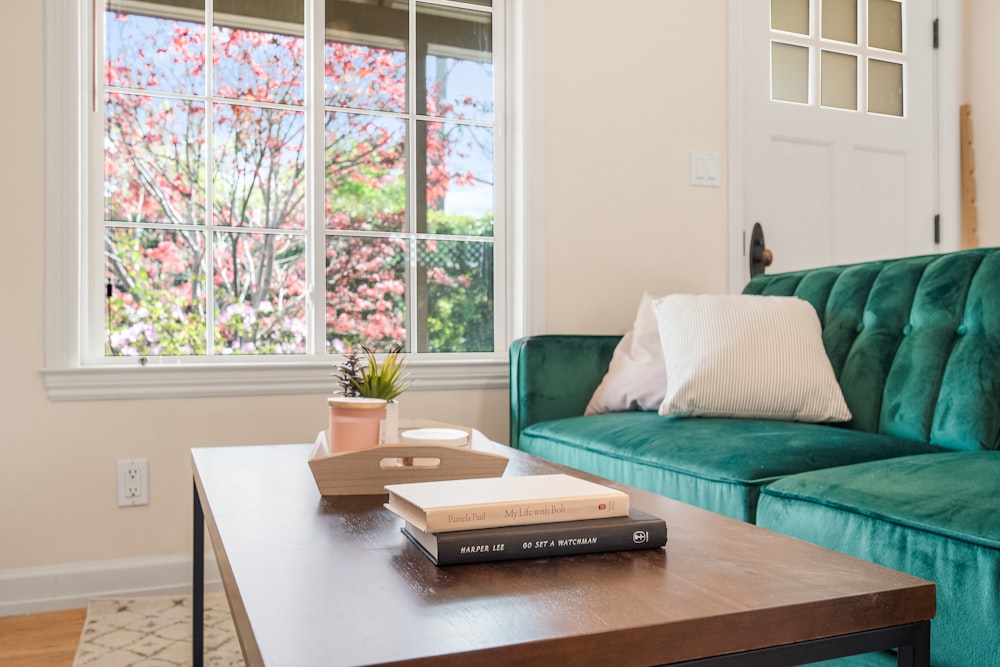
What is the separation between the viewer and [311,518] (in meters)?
0.97

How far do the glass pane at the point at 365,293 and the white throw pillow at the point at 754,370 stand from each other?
2.98 ft

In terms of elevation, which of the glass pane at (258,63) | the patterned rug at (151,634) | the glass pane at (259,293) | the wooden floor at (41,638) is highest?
the glass pane at (258,63)

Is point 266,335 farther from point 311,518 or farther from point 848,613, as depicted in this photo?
point 848,613

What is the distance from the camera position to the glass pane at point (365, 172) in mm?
2449

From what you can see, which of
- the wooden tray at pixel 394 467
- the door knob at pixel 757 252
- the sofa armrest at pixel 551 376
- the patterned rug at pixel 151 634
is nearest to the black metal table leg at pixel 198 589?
the patterned rug at pixel 151 634

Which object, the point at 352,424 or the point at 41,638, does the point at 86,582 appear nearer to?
the point at 41,638

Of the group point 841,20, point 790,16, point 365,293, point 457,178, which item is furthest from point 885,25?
point 365,293

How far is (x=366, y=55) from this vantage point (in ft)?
8.20

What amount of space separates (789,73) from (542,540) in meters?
2.74

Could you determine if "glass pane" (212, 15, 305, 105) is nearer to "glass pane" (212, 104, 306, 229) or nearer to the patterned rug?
"glass pane" (212, 104, 306, 229)

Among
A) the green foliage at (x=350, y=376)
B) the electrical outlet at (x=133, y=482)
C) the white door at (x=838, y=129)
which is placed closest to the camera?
the green foliage at (x=350, y=376)

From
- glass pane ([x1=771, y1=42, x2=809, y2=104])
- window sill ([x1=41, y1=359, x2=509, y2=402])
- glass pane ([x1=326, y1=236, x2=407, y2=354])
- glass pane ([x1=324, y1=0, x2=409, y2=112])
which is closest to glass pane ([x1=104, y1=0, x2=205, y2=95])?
glass pane ([x1=324, y1=0, x2=409, y2=112])

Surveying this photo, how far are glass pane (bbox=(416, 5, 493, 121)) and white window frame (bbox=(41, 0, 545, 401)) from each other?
0.10 meters

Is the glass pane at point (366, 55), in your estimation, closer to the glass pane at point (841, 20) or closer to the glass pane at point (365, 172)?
the glass pane at point (365, 172)
